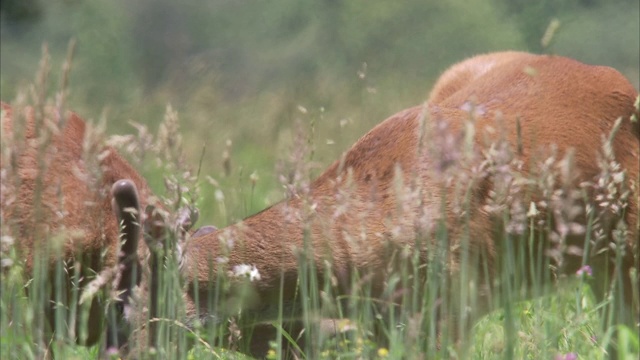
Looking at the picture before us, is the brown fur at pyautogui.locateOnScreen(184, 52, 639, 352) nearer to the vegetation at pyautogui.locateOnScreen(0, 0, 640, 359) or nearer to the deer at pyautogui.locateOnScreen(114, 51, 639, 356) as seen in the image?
the deer at pyautogui.locateOnScreen(114, 51, 639, 356)

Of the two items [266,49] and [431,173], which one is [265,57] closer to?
[266,49]

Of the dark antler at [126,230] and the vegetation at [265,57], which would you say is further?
the vegetation at [265,57]

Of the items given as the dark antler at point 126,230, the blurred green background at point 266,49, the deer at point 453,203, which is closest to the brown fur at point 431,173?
the deer at point 453,203

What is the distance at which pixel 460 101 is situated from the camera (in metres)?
5.27

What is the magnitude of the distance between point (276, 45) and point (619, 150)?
1151 cm

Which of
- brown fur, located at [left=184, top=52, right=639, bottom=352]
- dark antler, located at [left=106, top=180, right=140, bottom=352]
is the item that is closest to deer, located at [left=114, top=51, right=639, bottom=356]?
brown fur, located at [left=184, top=52, right=639, bottom=352]

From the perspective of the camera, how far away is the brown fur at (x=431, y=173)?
14.8 ft

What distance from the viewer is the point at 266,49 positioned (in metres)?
16.3

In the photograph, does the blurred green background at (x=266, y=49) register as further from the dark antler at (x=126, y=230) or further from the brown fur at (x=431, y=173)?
the dark antler at (x=126, y=230)

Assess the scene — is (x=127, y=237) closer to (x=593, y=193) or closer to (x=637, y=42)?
(x=593, y=193)

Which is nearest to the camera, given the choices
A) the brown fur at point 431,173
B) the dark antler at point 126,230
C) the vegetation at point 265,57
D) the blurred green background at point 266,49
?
the dark antler at point 126,230

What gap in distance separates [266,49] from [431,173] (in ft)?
39.3

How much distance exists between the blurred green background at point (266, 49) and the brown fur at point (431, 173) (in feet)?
9.99

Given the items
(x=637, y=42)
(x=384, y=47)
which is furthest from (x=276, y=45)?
(x=637, y=42)
